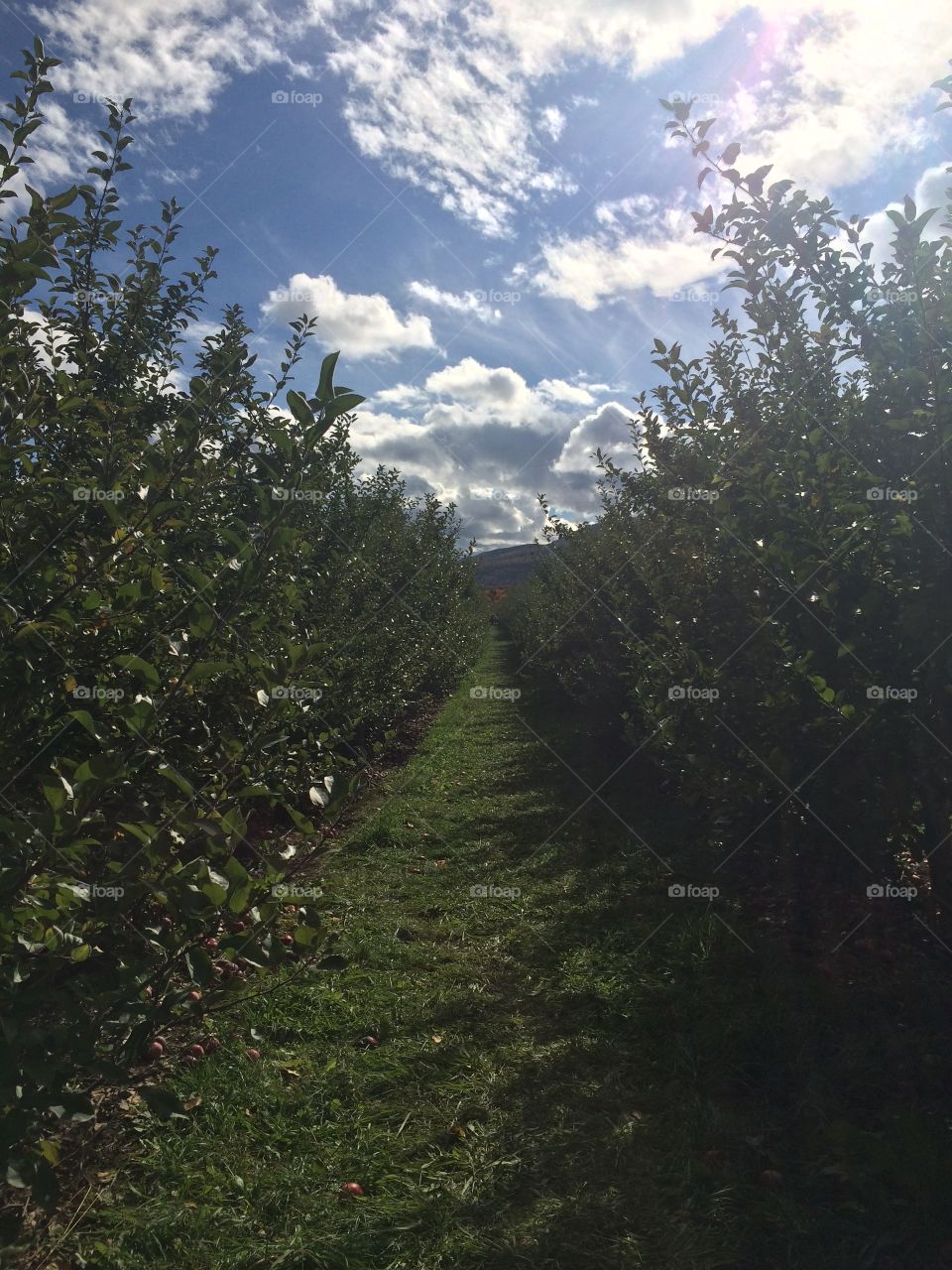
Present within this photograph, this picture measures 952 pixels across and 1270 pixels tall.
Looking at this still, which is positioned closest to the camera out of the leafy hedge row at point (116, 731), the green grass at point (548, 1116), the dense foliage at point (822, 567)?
the leafy hedge row at point (116, 731)

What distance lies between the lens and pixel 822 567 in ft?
12.1

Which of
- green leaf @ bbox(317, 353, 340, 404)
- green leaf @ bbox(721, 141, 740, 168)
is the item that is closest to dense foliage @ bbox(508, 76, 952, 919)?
green leaf @ bbox(721, 141, 740, 168)

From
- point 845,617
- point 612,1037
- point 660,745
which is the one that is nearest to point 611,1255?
point 612,1037

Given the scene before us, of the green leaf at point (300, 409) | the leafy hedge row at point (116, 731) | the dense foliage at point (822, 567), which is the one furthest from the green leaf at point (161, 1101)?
A: the dense foliage at point (822, 567)

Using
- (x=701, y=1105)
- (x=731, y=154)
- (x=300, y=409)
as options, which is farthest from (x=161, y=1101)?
(x=731, y=154)

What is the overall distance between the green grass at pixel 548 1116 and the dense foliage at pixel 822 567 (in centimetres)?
95

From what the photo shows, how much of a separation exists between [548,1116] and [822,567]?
274cm

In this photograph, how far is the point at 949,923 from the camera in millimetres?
4043

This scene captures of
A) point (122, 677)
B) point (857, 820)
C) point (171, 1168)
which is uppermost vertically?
point (122, 677)

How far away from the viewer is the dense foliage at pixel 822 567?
11.6 ft

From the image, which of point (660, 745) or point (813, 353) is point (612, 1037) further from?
point (813, 353)

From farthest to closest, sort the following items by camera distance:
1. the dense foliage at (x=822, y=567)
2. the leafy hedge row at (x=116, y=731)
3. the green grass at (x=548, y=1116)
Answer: the dense foliage at (x=822, y=567)
the green grass at (x=548, y=1116)
the leafy hedge row at (x=116, y=731)

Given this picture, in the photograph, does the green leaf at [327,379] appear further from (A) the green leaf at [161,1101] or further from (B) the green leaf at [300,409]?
(A) the green leaf at [161,1101]

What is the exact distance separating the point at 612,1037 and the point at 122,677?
318 cm
